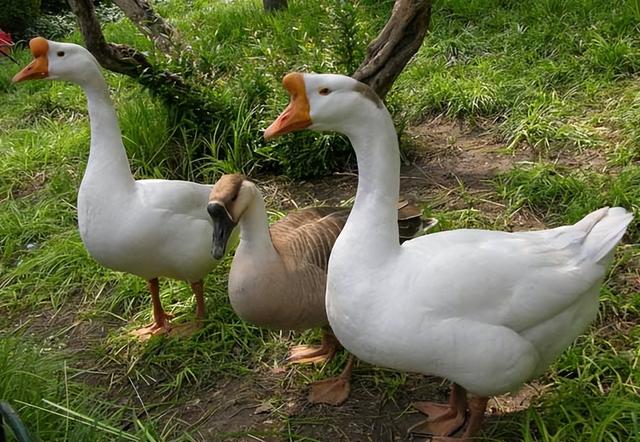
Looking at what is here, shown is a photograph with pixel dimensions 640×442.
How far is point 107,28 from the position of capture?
8250mm

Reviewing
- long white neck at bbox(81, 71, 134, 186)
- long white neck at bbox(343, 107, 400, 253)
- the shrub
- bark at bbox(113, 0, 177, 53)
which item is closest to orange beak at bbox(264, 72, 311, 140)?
long white neck at bbox(343, 107, 400, 253)

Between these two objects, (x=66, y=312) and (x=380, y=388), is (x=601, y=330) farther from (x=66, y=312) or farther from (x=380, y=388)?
(x=66, y=312)

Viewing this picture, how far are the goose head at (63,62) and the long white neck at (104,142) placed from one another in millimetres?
39

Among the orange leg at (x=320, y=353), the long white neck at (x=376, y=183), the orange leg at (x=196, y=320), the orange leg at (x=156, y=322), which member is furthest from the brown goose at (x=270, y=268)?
the orange leg at (x=156, y=322)

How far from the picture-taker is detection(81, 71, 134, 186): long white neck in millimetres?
2895

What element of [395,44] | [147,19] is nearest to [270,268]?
[395,44]

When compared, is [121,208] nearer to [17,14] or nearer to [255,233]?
[255,233]

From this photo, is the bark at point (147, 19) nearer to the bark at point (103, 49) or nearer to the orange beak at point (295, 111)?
the bark at point (103, 49)

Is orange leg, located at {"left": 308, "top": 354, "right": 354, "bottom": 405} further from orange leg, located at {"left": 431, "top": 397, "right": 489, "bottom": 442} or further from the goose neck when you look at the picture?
the goose neck

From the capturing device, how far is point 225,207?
2.41m

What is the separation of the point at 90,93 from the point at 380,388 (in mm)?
1854

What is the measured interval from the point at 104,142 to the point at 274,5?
180 inches

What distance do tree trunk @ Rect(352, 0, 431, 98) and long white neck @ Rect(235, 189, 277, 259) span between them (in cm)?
173

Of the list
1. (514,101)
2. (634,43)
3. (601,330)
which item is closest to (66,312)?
(601,330)
